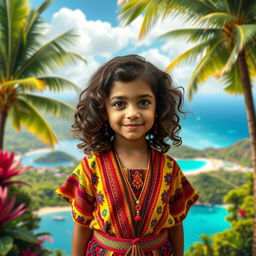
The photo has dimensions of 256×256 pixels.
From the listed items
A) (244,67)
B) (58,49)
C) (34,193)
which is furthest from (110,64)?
(34,193)

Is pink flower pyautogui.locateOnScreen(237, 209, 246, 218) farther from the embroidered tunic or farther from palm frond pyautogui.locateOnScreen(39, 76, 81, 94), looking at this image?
the embroidered tunic

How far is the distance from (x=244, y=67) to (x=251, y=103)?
67cm

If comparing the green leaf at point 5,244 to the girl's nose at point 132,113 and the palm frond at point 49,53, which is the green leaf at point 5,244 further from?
the palm frond at point 49,53

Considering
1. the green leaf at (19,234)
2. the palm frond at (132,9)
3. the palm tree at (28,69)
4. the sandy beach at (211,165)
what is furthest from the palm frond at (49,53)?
the sandy beach at (211,165)

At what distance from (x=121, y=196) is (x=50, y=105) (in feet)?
22.3

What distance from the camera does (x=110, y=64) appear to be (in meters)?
1.20

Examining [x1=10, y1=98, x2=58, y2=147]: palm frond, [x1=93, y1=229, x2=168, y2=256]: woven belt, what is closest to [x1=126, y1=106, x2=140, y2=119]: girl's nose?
[x1=93, y1=229, x2=168, y2=256]: woven belt

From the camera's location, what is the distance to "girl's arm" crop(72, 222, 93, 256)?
47.8 inches

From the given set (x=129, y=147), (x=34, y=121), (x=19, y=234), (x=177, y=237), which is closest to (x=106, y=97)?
(x=129, y=147)

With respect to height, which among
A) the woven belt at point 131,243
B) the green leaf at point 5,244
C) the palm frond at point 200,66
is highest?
the palm frond at point 200,66

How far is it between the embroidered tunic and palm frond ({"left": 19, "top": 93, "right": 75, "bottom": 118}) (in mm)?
6308

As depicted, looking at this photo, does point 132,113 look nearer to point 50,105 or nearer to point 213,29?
point 213,29

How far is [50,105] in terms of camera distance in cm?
757

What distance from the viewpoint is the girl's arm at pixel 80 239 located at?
121 cm
